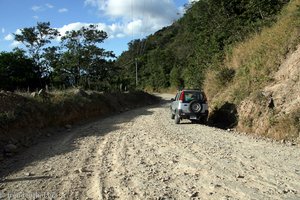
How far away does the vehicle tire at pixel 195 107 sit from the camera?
58.5ft

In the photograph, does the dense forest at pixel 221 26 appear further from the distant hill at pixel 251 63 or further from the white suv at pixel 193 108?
the white suv at pixel 193 108

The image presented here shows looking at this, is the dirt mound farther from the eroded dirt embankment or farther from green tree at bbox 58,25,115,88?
green tree at bbox 58,25,115,88

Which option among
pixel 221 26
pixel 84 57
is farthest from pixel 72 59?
pixel 221 26

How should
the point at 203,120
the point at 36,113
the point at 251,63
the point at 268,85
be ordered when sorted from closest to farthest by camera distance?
the point at 268,85, the point at 36,113, the point at 251,63, the point at 203,120

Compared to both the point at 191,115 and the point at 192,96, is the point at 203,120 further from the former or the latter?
the point at 192,96

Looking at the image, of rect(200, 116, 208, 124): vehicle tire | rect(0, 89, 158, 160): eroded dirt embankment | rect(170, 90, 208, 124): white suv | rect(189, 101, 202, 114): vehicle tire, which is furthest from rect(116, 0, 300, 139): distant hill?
rect(0, 89, 158, 160): eroded dirt embankment

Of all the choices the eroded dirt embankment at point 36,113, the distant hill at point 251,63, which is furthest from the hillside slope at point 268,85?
the eroded dirt embankment at point 36,113

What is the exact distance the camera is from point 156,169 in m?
8.37

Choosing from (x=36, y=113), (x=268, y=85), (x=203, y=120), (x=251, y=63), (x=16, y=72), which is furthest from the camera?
(x=16, y=72)

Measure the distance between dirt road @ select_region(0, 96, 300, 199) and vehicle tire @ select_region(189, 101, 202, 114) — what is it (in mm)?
5031

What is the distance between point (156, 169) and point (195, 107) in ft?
32.5

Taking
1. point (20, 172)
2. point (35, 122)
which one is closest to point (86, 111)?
point (35, 122)

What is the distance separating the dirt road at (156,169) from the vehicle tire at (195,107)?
16.5ft

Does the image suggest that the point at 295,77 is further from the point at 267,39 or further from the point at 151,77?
the point at 151,77
